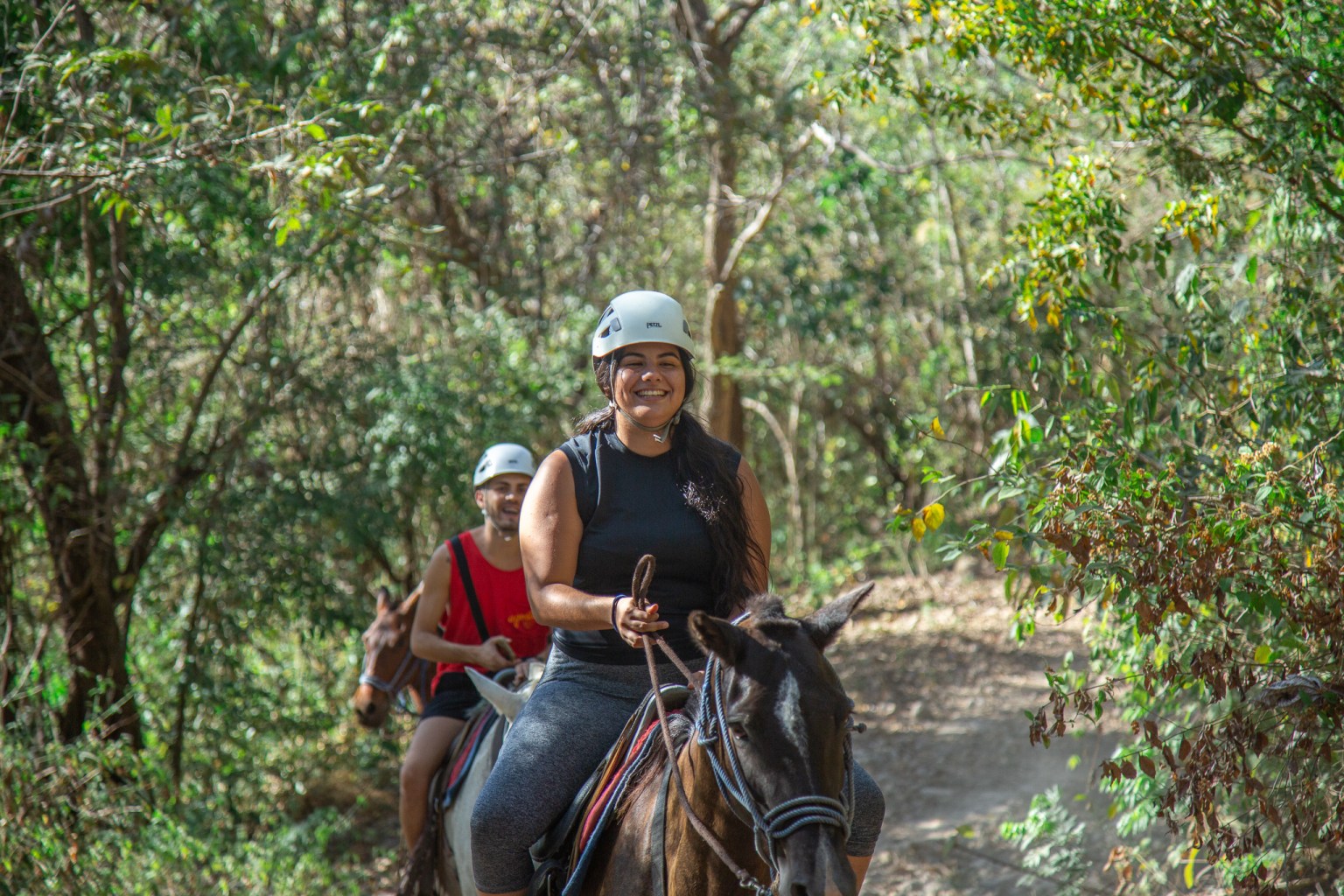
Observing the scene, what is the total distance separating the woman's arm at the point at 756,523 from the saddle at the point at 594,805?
426mm

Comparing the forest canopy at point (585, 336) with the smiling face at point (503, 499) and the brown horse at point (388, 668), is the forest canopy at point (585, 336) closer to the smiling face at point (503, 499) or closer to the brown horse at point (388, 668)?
the brown horse at point (388, 668)

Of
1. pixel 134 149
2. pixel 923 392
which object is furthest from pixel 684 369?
pixel 923 392

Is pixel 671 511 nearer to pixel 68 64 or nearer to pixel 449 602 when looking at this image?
pixel 449 602

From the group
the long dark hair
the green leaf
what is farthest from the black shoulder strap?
the green leaf

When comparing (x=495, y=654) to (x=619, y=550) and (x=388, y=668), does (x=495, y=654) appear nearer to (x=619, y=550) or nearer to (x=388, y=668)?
(x=388, y=668)

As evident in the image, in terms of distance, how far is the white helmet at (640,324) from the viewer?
343 cm

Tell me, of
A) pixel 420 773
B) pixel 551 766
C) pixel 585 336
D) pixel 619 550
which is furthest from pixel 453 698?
pixel 585 336

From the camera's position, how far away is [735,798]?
2525mm

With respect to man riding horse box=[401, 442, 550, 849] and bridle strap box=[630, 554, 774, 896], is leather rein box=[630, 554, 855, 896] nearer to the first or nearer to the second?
bridle strap box=[630, 554, 774, 896]

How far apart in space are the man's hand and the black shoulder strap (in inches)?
15.2

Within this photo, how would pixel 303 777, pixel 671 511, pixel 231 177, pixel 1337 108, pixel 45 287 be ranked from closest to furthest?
pixel 671 511, pixel 1337 108, pixel 231 177, pixel 45 287, pixel 303 777

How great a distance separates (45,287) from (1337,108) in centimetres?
836

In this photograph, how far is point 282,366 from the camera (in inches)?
348

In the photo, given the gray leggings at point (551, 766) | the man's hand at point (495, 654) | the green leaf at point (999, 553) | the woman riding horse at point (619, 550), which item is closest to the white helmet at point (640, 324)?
the woman riding horse at point (619, 550)
